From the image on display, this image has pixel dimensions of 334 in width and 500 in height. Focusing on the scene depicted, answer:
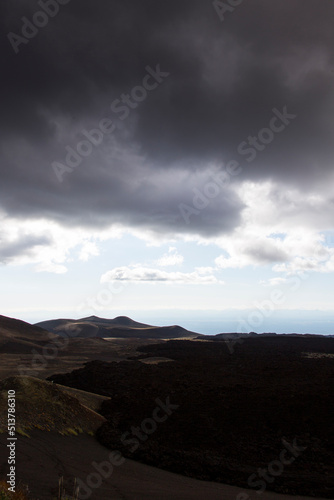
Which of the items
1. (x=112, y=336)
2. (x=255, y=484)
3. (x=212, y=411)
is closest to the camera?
(x=255, y=484)

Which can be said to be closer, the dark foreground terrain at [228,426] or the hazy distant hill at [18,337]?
the dark foreground terrain at [228,426]

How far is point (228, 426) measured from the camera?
2008cm

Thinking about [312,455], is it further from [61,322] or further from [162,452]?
[61,322]

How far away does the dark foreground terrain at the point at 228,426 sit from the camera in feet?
49.5

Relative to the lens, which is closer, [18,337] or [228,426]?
[228,426]

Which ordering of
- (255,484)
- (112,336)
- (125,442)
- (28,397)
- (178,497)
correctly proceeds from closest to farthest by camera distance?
(178,497)
(255,484)
(125,442)
(28,397)
(112,336)

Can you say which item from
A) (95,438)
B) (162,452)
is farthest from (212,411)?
(95,438)

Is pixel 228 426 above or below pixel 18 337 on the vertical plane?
below

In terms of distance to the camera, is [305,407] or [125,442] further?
[305,407]

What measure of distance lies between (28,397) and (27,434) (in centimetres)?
359

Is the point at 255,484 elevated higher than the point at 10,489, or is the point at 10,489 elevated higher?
the point at 10,489

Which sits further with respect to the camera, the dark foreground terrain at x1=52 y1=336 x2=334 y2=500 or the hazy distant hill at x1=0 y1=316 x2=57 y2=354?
the hazy distant hill at x1=0 y1=316 x2=57 y2=354

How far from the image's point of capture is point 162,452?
1683cm

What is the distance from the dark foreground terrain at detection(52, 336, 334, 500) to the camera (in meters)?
15.1
